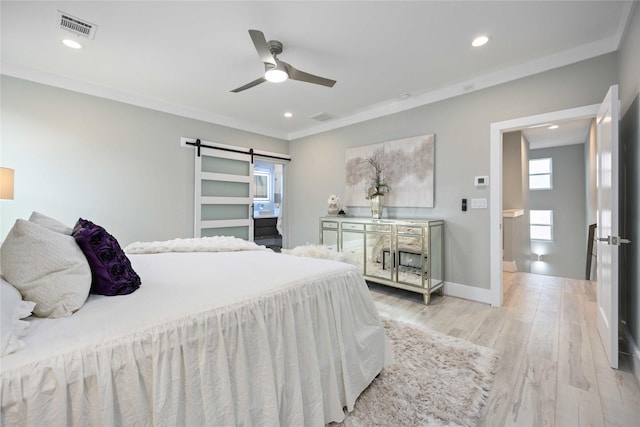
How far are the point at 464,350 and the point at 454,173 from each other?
213 cm

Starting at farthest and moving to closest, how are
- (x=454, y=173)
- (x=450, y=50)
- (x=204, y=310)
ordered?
(x=454, y=173) → (x=450, y=50) → (x=204, y=310)

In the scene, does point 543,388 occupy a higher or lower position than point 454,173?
lower

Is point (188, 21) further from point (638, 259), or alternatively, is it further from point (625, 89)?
point (638, 259)

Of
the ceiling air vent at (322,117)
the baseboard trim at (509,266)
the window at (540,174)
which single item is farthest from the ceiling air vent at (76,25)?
the window at (540,174)

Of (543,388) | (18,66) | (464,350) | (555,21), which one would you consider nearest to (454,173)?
(555,21)

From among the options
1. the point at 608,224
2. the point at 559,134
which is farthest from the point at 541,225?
the point at 608,224

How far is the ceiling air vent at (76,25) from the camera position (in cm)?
217

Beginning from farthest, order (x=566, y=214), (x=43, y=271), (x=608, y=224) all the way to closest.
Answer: (x=566, y=214)
(x=608, y=224)
(x=43, y=271)

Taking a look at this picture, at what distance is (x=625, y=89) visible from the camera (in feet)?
7.37

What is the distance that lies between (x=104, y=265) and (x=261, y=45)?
178 centimetres

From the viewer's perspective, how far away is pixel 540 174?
270 inches

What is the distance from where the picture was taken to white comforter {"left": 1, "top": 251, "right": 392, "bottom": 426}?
0.75 meters

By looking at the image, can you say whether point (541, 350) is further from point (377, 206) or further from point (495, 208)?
point (377, 206)

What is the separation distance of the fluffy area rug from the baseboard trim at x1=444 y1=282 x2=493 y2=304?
3.83 ft
